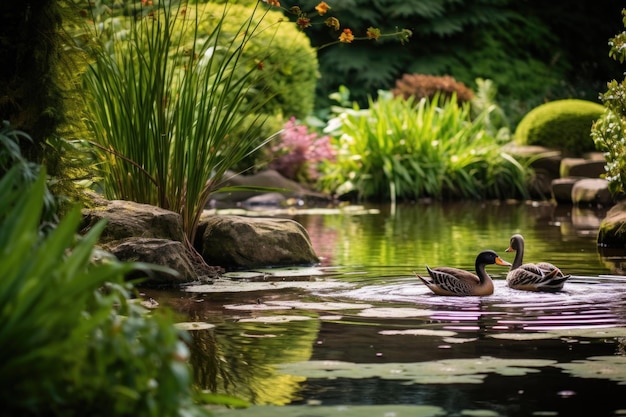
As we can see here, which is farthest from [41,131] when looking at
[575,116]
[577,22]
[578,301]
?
[577,22]

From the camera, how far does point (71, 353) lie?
3186mm

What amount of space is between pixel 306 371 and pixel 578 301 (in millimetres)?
2803

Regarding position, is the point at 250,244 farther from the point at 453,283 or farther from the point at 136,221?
the point at 453,283

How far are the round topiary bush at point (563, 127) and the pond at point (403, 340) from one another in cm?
1102

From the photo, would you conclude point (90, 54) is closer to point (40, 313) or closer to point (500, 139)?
point (40, 313)

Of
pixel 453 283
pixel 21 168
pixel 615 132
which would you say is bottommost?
pixel 453 283

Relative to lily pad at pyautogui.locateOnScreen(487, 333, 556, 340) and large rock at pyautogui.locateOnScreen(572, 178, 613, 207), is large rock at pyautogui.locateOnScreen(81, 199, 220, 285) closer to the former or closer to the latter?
lily pad at pyautogui.locateOnScreen(487, 333, 556, 340)

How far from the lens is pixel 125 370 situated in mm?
3209

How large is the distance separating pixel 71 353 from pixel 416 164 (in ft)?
56.7

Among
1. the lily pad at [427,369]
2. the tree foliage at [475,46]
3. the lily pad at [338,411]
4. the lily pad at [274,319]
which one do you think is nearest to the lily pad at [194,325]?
the lily pad at [274,319]

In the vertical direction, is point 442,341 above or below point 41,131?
below

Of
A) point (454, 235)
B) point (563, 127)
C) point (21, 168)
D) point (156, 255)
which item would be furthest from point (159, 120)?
point (563, 127)

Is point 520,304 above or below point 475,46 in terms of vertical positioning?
below

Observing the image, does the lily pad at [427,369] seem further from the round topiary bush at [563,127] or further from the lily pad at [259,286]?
the round topiary bush at [563,127]
